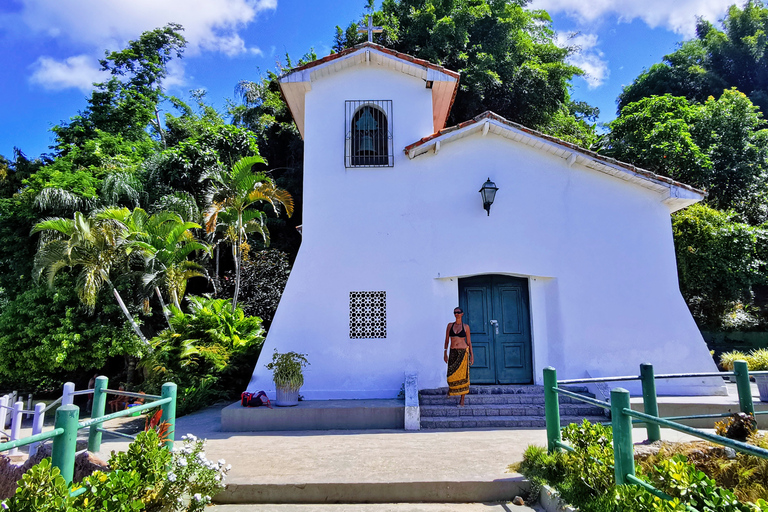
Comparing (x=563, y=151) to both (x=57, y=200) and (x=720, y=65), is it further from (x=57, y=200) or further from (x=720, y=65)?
(x=720, y=65)

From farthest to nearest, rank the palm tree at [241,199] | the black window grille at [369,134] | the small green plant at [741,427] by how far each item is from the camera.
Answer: the palm tree at [241,199]
the black window grille at [369,134]
the small green plant at [741,427]

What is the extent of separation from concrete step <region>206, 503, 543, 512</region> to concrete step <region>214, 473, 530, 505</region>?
0.07 metres

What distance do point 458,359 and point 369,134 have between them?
16.3 feet

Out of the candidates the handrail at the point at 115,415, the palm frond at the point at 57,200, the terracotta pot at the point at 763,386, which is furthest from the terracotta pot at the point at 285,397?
the palm frond at the point at 57,200

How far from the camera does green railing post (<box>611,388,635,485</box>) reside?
145 inches

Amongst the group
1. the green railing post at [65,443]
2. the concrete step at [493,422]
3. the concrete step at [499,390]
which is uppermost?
the green railing post at [65,443]

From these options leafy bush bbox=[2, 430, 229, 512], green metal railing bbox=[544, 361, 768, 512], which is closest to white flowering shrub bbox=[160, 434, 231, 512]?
leafy bush bbox=[2, 430, 229, 512]

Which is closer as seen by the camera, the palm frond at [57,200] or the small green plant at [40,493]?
the small green plant at [40,493]

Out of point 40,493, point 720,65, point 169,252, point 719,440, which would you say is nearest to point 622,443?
point 719,440

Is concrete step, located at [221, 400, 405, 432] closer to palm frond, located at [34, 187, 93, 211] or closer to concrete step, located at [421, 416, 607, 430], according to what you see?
concrete step, located at [421, 416, 607, 430]

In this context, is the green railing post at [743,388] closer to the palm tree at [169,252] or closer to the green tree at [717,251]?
the palm tree at [169,252]

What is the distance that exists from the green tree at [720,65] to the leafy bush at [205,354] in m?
23.8

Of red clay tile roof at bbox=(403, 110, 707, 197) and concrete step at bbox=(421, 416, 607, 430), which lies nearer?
concrete step at bbox=(421, 416, 607, 430)

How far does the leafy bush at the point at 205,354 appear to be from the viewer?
9570 millimetres
